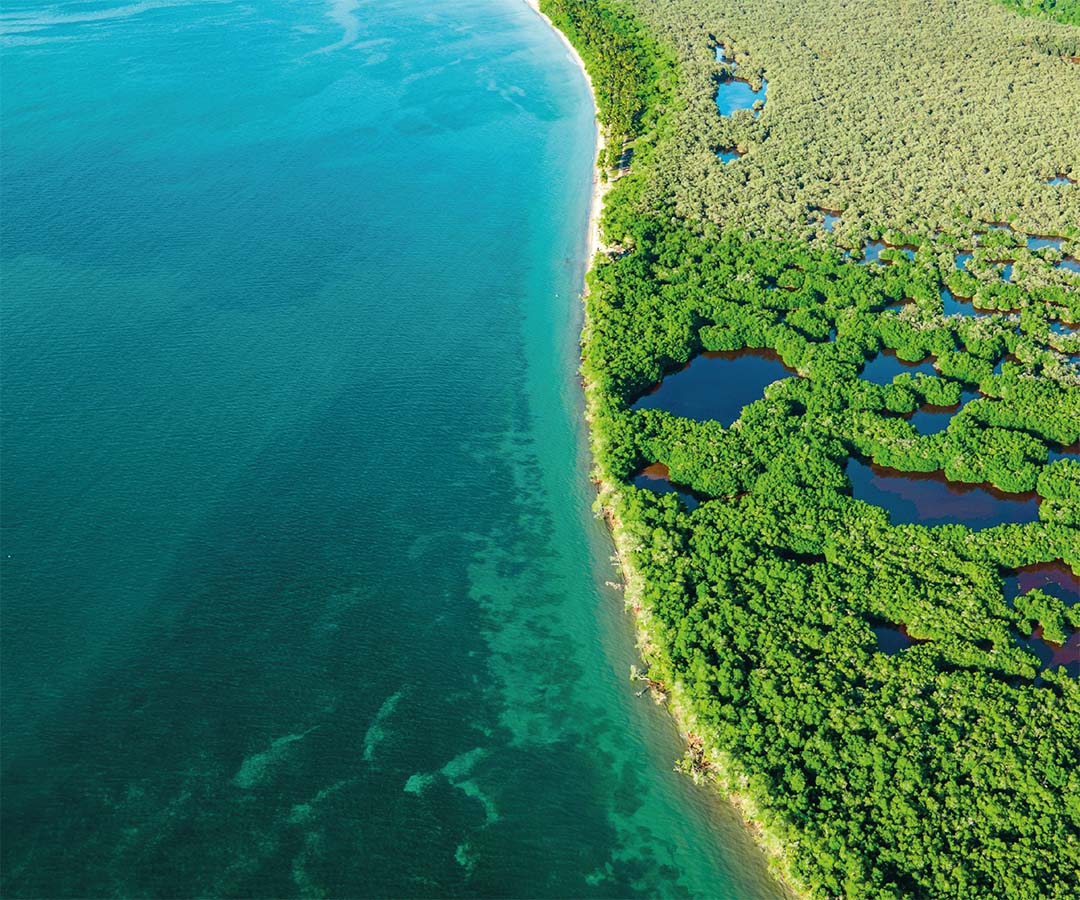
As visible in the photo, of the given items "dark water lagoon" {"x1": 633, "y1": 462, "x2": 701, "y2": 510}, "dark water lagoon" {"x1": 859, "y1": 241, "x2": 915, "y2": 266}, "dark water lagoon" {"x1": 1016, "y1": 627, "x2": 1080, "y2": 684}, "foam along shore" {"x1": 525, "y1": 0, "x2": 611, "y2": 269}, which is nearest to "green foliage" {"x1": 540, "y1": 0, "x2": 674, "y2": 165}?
"foam along shore" {"x1": 525, "y1": 0, "x2": 611, "y2": 269}

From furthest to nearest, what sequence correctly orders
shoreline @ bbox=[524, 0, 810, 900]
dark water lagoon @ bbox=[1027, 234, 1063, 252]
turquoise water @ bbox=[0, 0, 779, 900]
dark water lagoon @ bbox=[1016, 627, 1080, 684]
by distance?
dark water lagoon @ bbox=[1027, 234, 1063, 252] → dark water lagoon @ bbox=[1016, 627, 1080, 684] → turquoise water @ bbox=[0, 0, 779, 900] → shoreline @ bbox=[524, 0, 810, 900]

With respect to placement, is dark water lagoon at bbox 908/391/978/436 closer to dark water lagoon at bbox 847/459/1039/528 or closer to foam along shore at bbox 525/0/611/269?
dark water lagoon at bbox 847/459/1039/528

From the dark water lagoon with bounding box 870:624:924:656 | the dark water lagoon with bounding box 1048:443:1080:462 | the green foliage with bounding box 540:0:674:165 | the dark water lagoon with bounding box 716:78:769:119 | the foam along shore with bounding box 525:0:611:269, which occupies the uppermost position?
the green foliage with bounding box 540:0:674:165

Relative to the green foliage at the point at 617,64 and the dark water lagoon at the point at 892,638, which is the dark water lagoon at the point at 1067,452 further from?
the green foliage at the point at 617,64

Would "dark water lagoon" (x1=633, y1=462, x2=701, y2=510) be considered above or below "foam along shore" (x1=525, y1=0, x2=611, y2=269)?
below

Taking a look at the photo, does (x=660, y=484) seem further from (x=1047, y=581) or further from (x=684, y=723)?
(x=1047, y=581)
